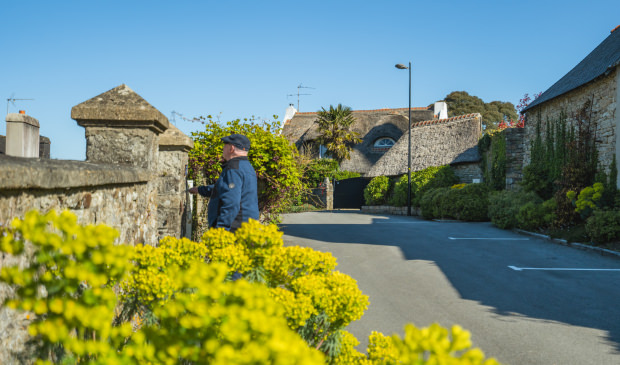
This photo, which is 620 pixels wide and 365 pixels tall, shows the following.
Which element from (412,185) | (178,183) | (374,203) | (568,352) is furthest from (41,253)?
(374,203)

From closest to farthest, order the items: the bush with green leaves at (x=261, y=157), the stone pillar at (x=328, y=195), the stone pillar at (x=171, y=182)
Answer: the stone pillar at (x=171, y=182) → the bush with green leaves at (x=261, y=157) → the stone pillar at (x=328, y=195)

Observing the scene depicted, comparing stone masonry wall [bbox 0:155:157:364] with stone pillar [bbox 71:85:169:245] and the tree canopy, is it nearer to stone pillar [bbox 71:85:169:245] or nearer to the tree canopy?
stone pillar [bbox 71:85:169:245]

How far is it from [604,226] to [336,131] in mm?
26317

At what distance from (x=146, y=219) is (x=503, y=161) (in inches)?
731

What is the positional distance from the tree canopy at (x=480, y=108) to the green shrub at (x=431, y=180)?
88.7 ft

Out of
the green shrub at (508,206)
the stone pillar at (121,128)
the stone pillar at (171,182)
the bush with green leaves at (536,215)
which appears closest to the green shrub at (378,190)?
the green shrub at (508,206)

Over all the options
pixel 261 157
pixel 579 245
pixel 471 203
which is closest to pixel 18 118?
pixel 261 157

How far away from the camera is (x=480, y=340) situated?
4.82 metres

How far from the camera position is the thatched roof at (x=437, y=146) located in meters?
27.1

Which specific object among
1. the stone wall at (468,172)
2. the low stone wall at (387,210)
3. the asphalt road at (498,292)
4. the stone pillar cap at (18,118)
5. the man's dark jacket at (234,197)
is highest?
the stone pillar cap at (18,118)

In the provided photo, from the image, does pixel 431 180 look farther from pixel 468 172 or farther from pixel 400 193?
pixel 400 193

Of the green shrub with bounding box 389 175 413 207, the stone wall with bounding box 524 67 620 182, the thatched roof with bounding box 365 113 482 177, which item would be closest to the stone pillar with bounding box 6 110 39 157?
the stone wall with bounding box 524 67 620 182

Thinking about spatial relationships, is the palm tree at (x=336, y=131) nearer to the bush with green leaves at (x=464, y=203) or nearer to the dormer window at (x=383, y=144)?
the dormer window at (x=383, y=144)

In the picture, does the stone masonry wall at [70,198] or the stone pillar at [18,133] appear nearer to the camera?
the stone masonry wall at [70,198]
